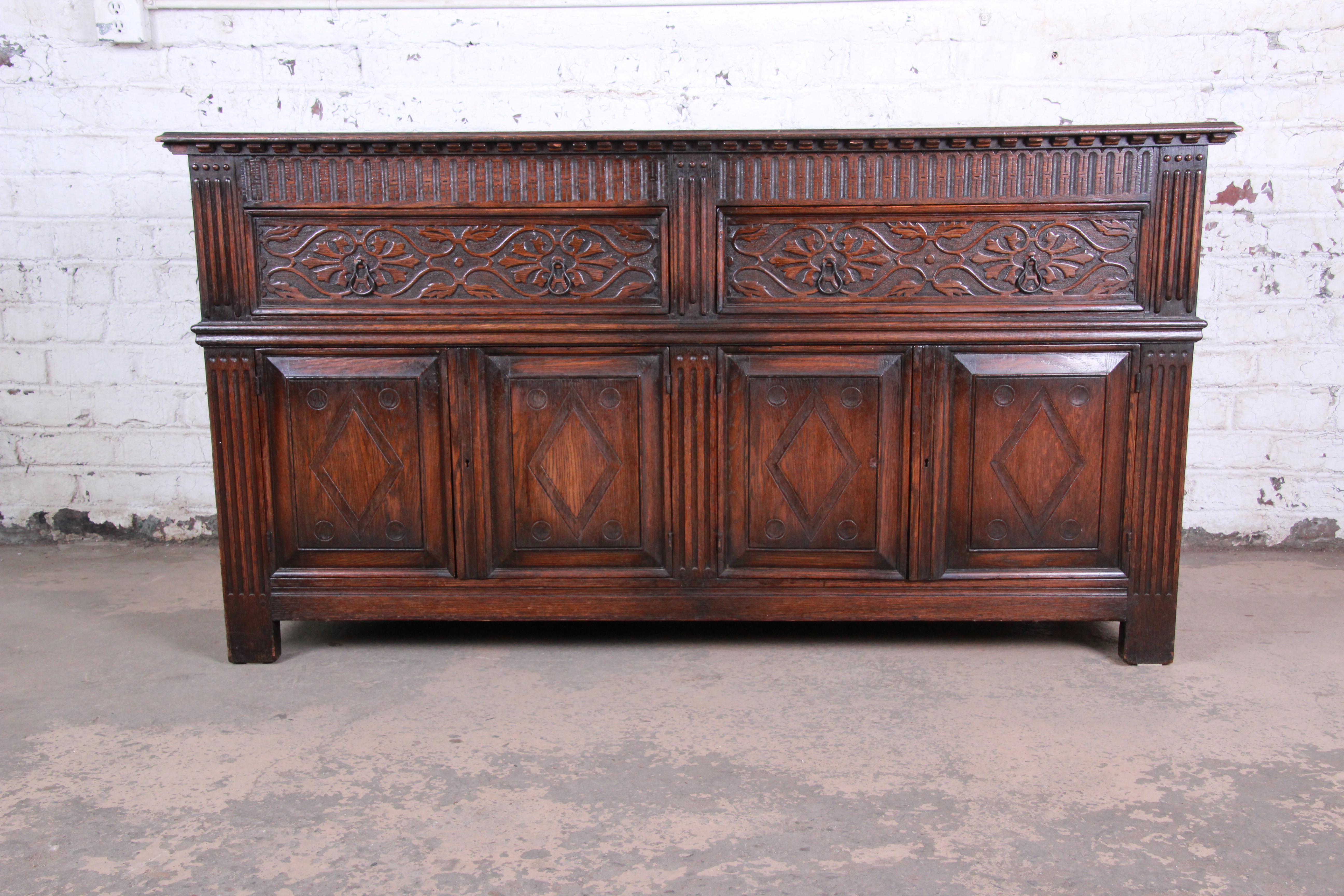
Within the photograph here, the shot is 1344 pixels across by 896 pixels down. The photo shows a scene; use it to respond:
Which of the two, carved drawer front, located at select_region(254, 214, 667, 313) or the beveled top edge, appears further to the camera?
carved drawer front, located at select_region(254, 214, 667, 313)

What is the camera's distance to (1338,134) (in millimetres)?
3566

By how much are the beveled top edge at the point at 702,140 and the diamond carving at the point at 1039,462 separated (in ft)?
2.12

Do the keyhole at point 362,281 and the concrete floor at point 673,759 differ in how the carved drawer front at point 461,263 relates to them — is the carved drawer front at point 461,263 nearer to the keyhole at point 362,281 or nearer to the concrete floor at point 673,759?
the keyhole at point 362,281

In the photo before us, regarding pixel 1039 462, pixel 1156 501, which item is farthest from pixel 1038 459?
pixel 1156 501

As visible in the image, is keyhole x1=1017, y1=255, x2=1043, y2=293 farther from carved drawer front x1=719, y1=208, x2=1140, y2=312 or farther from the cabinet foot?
the cabinet foot

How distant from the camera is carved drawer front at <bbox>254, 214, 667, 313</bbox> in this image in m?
2.57

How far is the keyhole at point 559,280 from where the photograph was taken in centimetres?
258

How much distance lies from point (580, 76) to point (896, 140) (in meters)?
1.55

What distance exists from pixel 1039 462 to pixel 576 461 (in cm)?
121

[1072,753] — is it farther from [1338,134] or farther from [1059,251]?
[1338,134]

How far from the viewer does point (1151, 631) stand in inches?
104

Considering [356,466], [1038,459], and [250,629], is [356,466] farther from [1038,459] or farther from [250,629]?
[1038,459]

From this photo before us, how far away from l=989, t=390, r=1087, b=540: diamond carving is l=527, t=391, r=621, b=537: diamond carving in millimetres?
1024

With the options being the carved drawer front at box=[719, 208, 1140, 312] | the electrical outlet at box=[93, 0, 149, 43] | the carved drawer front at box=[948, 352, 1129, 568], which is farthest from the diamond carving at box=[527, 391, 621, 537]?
the electrical outlet at box=[93, 0, 149, 43]
